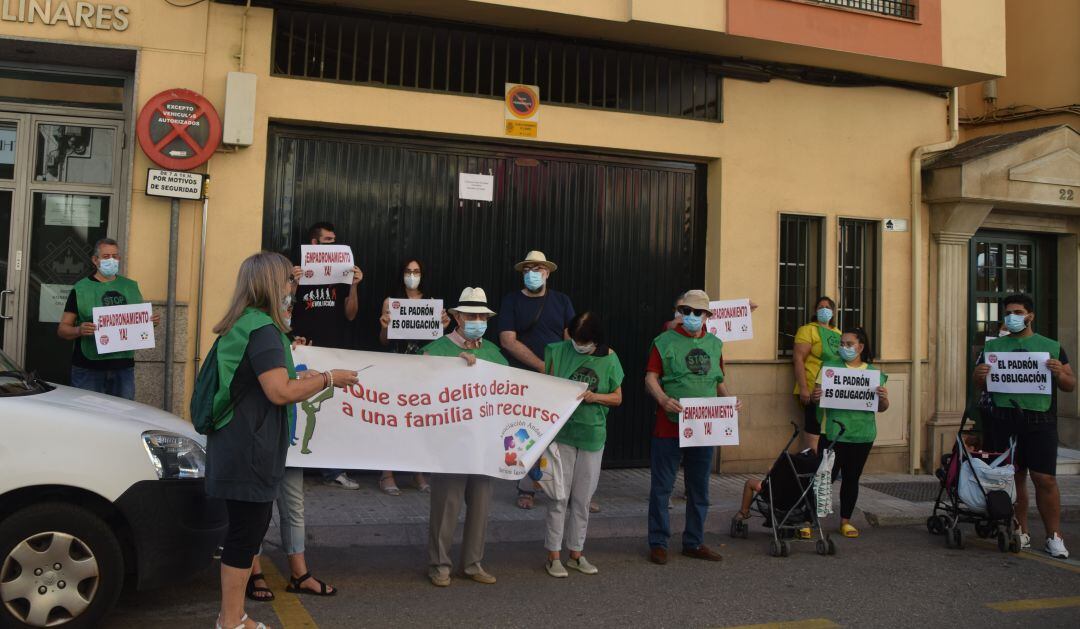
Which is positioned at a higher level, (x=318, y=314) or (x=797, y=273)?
(x=797, y=273)

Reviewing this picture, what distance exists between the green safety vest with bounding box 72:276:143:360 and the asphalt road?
8.50 feet

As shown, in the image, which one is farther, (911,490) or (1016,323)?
(911,490)

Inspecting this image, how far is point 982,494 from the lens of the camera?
290 inches

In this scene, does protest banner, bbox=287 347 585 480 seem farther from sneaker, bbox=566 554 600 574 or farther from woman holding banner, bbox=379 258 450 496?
woman holding banner, bbox=379 258 450 496

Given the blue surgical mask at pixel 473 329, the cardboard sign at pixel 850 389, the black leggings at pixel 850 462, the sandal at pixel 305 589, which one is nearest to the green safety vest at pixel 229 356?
the sandal at pixel 305 589

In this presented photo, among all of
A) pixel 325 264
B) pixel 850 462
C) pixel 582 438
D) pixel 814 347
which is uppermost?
pixel 325 264

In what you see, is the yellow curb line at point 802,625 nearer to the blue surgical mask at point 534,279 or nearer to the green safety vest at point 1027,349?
the green safety vest at point 1027,349

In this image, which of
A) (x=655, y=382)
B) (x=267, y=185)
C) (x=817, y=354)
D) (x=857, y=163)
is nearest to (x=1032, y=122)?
(x=857, y=163)

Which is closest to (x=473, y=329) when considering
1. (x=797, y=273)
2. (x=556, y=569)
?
(x=556, y=569)

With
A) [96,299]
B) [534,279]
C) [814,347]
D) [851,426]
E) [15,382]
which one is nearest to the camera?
[15,382]

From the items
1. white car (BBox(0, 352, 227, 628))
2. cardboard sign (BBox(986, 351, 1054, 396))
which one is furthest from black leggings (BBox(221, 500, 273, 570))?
cardboard sign (BBox(986, 351, 1054, 396))

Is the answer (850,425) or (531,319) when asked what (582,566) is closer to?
(531,319)

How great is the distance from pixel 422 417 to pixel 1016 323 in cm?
503

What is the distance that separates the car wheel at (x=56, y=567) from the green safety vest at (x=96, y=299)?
3320 millimetres
